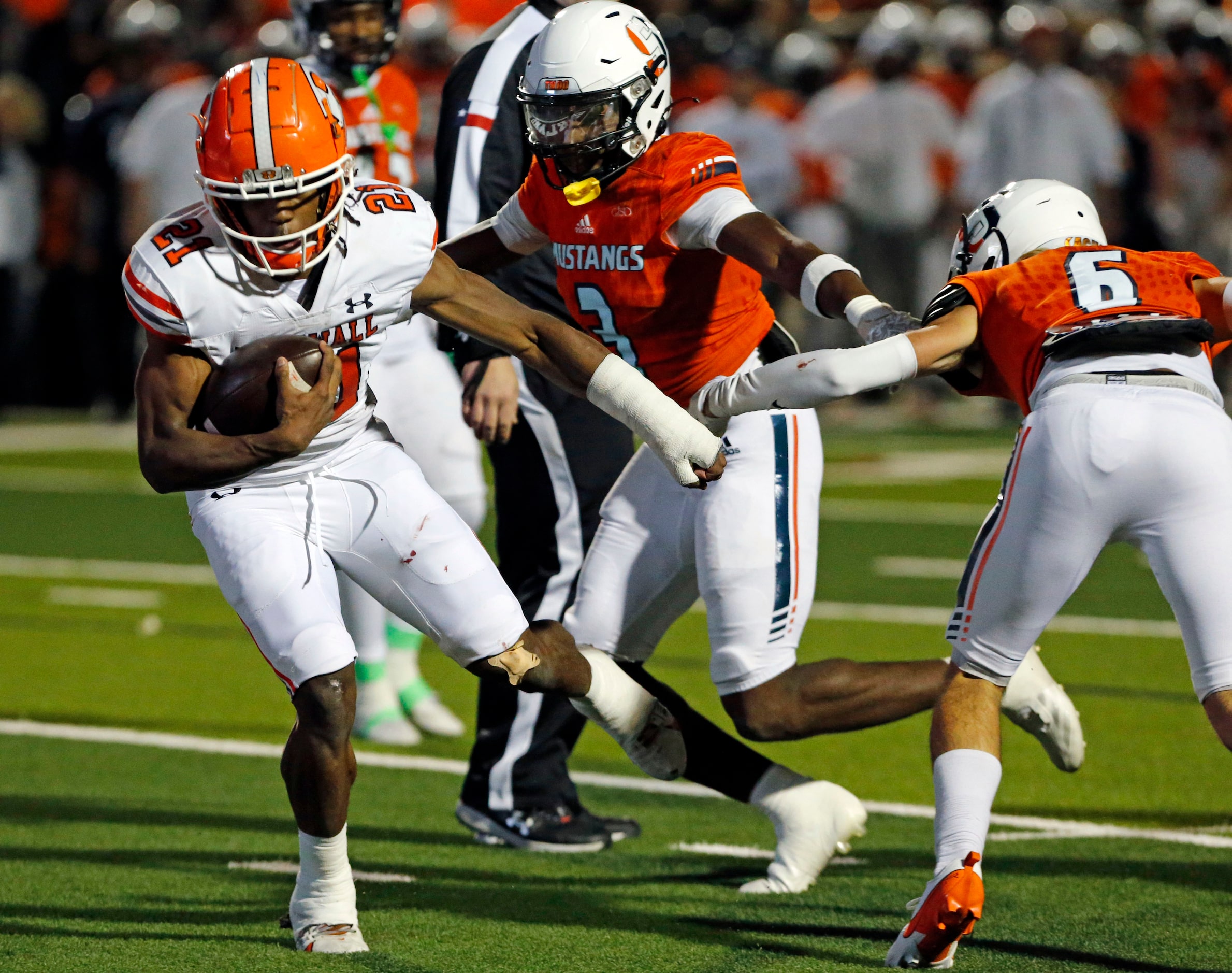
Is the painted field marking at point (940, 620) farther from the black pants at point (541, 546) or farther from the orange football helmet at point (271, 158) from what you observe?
the orange football helmet at point (271, 158)

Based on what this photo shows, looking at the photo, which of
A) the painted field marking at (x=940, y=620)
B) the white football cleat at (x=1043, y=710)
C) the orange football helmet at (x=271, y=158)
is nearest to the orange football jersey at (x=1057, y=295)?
the white football cleat at (x=1043, y=710)

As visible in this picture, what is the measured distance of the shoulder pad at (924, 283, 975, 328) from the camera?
3715 mm

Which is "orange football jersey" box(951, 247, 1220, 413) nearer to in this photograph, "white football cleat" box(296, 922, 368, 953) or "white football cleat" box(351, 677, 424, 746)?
"white football cleat" box(296, 922, 368, 953)

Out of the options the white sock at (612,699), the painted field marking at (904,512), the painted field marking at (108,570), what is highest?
the white sock at (612,699)

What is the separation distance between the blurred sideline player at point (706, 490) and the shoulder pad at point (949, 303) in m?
0.50

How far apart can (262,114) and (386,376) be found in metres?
2.16

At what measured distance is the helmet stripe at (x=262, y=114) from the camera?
12.4 ft

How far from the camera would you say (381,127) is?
19.5 feet

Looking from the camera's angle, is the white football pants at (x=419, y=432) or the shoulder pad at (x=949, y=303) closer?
the shoulder pad at (x=949, y=303)

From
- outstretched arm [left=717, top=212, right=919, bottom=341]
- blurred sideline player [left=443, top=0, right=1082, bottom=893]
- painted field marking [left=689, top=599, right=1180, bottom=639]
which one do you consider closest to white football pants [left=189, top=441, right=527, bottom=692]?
blurred sideline player [left=443, top=0, right=1082, bottom=893]

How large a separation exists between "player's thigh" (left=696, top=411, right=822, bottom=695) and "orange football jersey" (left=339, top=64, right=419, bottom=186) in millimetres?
2081

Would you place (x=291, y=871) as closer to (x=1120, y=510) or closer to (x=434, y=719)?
(x=434, y=719)

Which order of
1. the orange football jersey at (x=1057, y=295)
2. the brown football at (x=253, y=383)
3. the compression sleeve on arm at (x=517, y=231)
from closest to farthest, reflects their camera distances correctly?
the orange football jersey at (x=1057, y=295) → the brown football at (x=253, y=383) → the compression sleeve on arm at (x=517, y=231)

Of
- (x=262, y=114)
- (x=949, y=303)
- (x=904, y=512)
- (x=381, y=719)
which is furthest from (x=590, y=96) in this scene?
(x=904, y=512)
